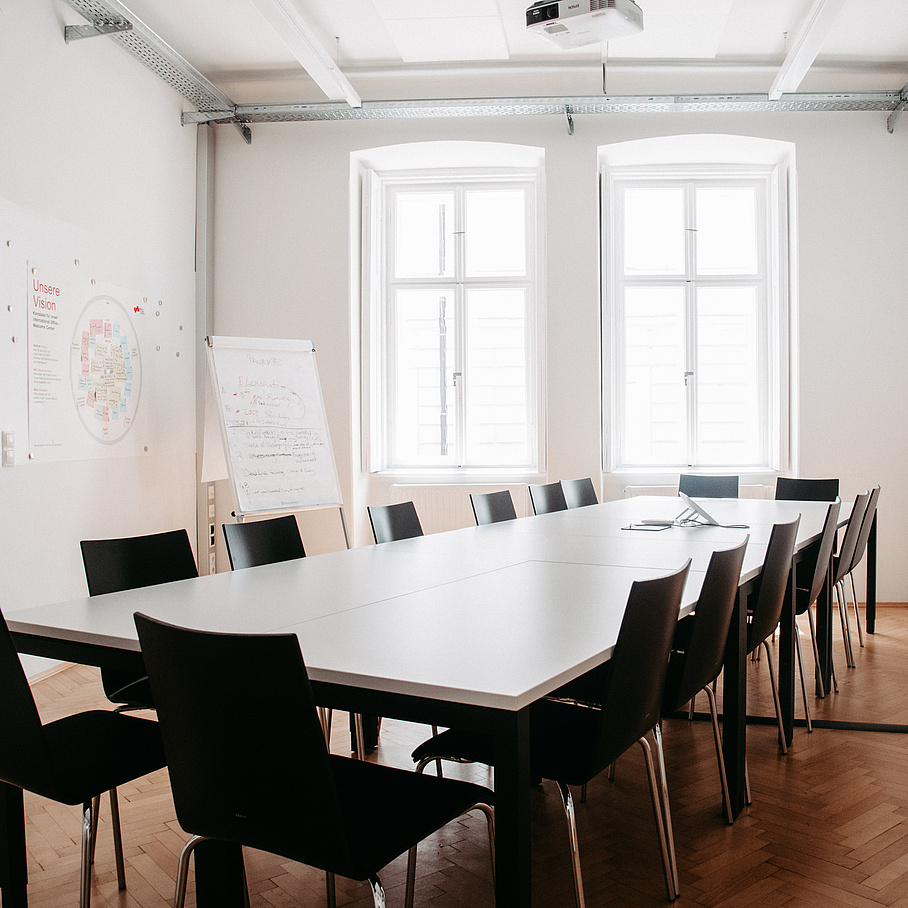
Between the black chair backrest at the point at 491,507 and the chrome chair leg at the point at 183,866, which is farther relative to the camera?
the black chair backrest at the point at 491,507

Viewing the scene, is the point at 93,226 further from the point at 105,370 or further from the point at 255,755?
the point at 255,755

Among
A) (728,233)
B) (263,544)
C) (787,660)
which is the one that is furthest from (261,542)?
(728,233)

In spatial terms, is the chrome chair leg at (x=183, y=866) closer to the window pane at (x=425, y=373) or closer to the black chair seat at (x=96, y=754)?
the black chair seat at (x=96, y=754)

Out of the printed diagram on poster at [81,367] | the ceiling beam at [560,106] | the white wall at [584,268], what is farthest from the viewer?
the white wall at [584,268]

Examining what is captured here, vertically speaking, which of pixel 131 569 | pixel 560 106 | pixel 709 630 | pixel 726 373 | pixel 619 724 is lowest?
pixel 619 724

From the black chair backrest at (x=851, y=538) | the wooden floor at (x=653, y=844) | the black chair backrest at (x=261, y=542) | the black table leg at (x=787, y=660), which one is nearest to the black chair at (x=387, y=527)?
the wooden floor at (x=653, y=844)

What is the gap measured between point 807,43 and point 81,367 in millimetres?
4823

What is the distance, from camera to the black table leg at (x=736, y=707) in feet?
8.49

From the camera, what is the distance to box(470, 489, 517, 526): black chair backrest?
4422 mm

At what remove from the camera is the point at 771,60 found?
6.07 m

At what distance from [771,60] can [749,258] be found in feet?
5.03

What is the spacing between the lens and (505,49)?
19.1 feet

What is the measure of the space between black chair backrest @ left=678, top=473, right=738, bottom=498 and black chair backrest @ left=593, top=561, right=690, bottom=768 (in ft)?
13.1

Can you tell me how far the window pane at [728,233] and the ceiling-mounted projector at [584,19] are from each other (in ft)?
10.0
